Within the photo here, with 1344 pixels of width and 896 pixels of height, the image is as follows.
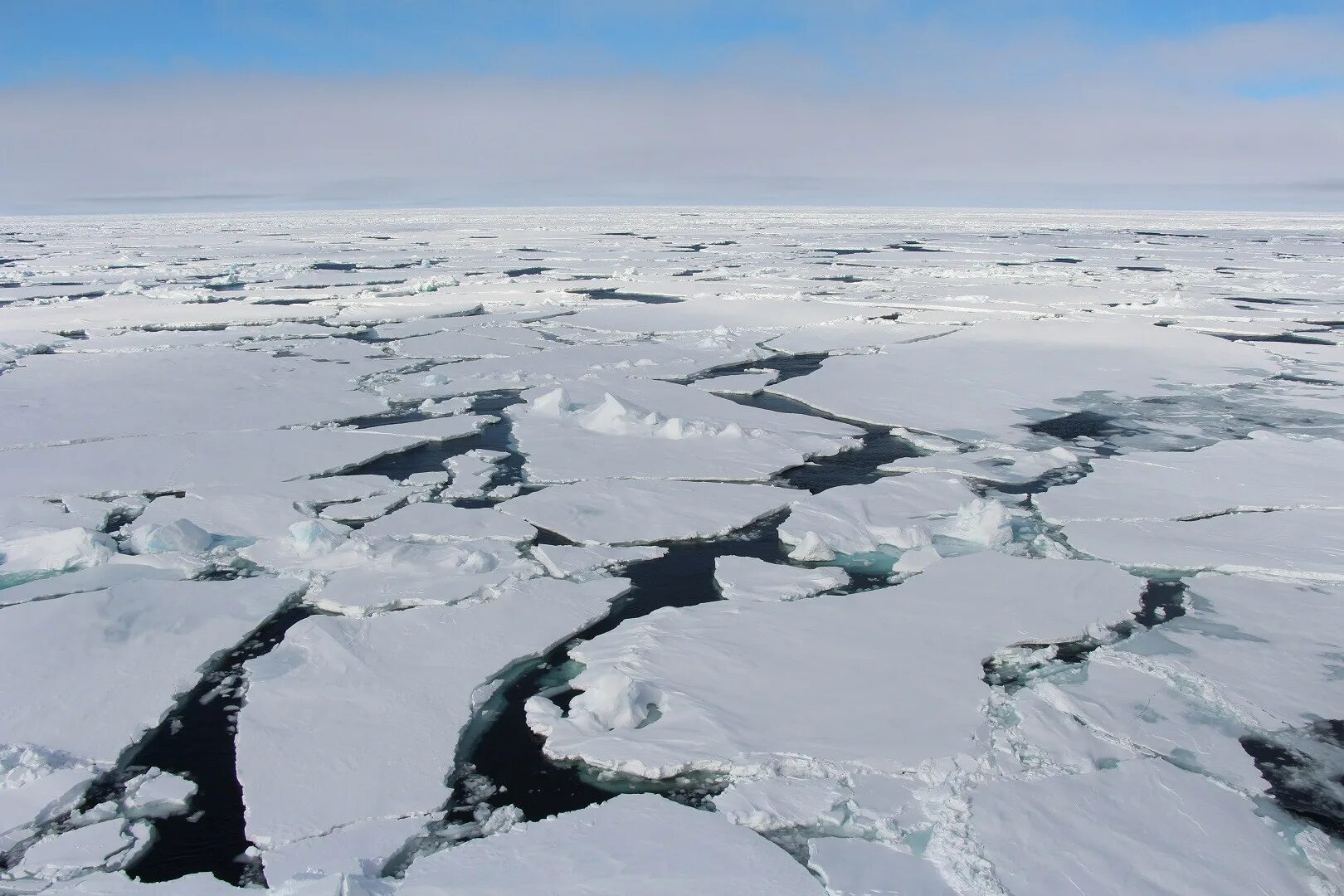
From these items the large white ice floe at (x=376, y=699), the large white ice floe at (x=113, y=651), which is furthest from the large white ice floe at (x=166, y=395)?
the large white ice floe at (x=376, y=699)

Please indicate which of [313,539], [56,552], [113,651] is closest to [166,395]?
[56,552]

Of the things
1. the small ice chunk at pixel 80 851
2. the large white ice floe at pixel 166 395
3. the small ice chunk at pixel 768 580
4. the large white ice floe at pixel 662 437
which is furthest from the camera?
the large white ice floe at pixel 166 395

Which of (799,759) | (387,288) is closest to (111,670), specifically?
(799,759)

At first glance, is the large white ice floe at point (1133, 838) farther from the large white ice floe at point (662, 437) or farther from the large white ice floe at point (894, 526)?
the large white ice floe at point (662, 437)

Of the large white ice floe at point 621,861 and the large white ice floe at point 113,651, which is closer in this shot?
the large white ice floe at point 621,861

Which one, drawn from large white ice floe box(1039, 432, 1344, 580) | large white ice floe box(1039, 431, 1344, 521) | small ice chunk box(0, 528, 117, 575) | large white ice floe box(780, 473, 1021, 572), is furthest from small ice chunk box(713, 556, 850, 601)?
small ice chunk box(0, 528, 117, 575)

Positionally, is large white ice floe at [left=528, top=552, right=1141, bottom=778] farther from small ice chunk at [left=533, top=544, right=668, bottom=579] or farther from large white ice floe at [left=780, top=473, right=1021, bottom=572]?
→ small ice chunk at [left=533, top=544, right=668, bottom=579]

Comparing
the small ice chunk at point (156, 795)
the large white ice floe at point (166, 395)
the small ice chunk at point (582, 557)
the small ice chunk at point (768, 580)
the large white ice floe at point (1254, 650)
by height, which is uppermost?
the large white ice floe at point (1254, 650)
